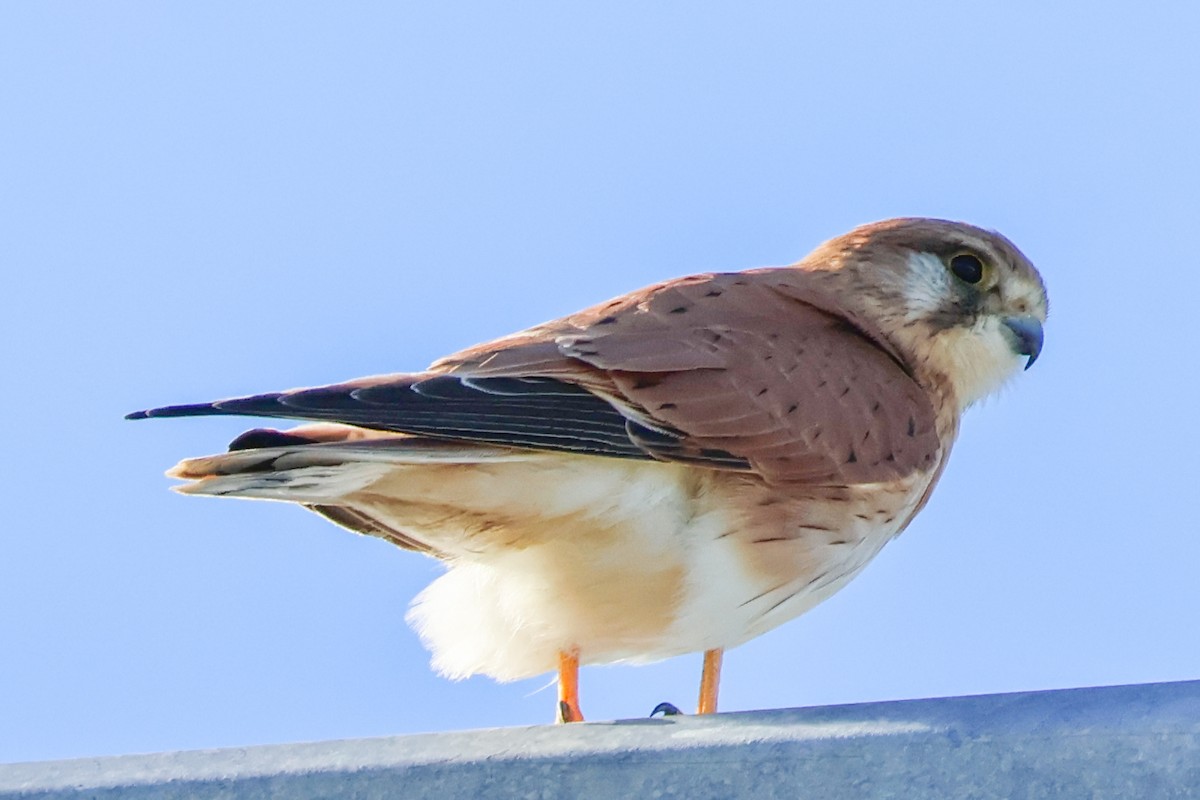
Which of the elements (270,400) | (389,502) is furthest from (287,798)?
(389,502)

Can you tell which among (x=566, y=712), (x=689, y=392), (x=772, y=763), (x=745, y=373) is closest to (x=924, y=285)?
(x=745, y=373)

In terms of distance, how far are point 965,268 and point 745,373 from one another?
88 centimetres

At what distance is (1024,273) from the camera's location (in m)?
3.56

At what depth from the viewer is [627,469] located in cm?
268

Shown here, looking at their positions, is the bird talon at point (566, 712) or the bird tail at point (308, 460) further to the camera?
the bird talon at point (566, 712)

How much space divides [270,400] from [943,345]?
72.5 inches

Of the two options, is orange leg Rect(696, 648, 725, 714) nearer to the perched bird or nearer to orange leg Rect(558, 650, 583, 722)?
the perched bird

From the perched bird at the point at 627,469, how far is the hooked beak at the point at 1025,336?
30 centimetres

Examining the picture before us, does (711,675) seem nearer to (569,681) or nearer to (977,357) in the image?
(569,681)

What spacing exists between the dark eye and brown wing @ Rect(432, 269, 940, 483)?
12.0 inches

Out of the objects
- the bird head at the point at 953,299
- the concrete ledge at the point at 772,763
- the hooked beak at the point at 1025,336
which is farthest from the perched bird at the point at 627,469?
the concrete ledge at the point at 772,763

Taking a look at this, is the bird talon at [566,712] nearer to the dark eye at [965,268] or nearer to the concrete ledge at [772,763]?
the dark eye at [965,268]

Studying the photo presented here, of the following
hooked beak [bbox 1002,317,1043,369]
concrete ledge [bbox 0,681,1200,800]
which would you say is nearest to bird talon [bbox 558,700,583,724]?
hooked beak [bbox 1002,317,1043,369]

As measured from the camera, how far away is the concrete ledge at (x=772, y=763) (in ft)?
4.16
